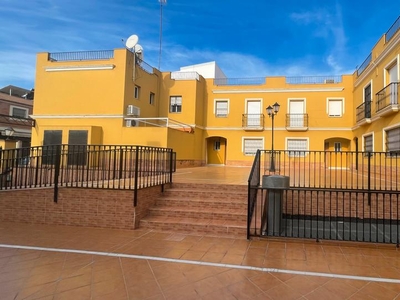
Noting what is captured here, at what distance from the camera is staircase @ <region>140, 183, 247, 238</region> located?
17.0 ft

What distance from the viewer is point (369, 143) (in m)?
15.7

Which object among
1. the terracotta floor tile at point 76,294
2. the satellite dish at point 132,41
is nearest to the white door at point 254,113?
the satellite dish at point 132,41

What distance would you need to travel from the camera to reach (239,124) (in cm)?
2081

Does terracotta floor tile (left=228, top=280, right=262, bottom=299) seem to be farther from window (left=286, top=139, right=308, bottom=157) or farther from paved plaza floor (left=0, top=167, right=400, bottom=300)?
window (left=286, top=139, right=308, bottom=157)

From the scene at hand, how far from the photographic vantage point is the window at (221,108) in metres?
21.3

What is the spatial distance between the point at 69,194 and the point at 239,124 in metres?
16.4

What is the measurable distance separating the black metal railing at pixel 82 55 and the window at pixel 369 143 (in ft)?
50.5

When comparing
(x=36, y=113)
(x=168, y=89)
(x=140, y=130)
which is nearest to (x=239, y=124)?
(x=168, y=89)

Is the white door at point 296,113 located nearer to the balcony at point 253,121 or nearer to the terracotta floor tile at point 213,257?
the balcony at point 253,121

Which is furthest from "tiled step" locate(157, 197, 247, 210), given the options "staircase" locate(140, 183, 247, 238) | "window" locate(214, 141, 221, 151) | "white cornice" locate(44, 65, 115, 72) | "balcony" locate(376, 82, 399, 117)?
"window" locate(214, 141, 221, 151)

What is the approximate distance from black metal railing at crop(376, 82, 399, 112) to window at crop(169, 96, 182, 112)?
12342 mm

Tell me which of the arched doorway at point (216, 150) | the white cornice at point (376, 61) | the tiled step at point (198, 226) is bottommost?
the tiled step at point (198, 226)

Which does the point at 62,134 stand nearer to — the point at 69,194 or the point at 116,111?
the point at 116,111

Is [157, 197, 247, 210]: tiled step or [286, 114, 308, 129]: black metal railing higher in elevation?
[286, 114, 308, 129]: black metal railing
